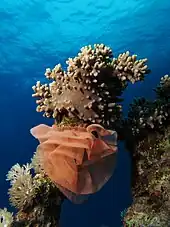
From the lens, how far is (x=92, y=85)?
11.6 feet

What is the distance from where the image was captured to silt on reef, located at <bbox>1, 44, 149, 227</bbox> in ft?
11.5

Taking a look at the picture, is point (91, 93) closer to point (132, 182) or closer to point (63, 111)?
point (63, 111)

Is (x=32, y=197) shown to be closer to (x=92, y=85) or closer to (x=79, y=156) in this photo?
(x=79, y=156)

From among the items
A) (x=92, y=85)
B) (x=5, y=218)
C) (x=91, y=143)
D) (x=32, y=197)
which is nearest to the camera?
(x=91, y=143)

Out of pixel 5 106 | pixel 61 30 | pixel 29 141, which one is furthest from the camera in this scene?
pixel 29 141

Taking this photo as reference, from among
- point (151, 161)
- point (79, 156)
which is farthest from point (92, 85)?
point (151, 161)

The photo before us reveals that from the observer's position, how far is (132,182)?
3943mm

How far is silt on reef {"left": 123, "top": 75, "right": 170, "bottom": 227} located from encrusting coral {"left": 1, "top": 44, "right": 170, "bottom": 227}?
0.04 ft

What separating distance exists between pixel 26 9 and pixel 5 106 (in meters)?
23.0

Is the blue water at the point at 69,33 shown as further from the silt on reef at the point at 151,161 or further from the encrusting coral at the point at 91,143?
the encrusting coral at the point at 91,143

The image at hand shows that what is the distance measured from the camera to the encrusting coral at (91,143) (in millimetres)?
3242

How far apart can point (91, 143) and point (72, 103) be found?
618 mm

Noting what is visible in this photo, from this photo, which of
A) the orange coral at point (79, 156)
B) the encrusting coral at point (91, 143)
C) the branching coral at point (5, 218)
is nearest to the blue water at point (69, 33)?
the encrusting coral at point (91, 143)

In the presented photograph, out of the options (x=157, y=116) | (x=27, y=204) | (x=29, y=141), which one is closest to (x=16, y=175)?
(x=27, y=204)
